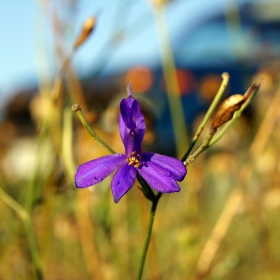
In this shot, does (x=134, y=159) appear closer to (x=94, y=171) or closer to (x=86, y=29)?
(x=94, y=171)

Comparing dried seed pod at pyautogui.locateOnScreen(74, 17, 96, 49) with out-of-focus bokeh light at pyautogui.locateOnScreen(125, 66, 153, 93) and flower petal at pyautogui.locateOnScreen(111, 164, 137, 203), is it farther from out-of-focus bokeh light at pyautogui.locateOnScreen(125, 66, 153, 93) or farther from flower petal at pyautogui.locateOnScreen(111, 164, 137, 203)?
out-of-focus bokeh light at pyautogui.locateOnScreen(125, 66, 153, 93)

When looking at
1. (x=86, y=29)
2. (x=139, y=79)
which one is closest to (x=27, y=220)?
(x=86, y=29)

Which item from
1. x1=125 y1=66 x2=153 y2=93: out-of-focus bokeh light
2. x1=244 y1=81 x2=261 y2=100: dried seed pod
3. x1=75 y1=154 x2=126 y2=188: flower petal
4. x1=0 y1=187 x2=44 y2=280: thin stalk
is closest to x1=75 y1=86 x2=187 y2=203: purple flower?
x1=75 y1=154 x2=126 y2=188: flower petal

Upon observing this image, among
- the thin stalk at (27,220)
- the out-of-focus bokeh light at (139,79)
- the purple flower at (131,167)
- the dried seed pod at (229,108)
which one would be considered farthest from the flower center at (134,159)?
the out-of-focus bokeh light at (139,79)

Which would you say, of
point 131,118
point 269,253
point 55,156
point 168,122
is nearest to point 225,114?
point 131,118

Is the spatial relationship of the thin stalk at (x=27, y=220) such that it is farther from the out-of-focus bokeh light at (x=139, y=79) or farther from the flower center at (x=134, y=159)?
the out-of-focus bokeh light at (x=139, y=79)

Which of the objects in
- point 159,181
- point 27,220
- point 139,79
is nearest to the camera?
point 159,181

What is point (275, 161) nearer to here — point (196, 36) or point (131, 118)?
point (131, 118)
